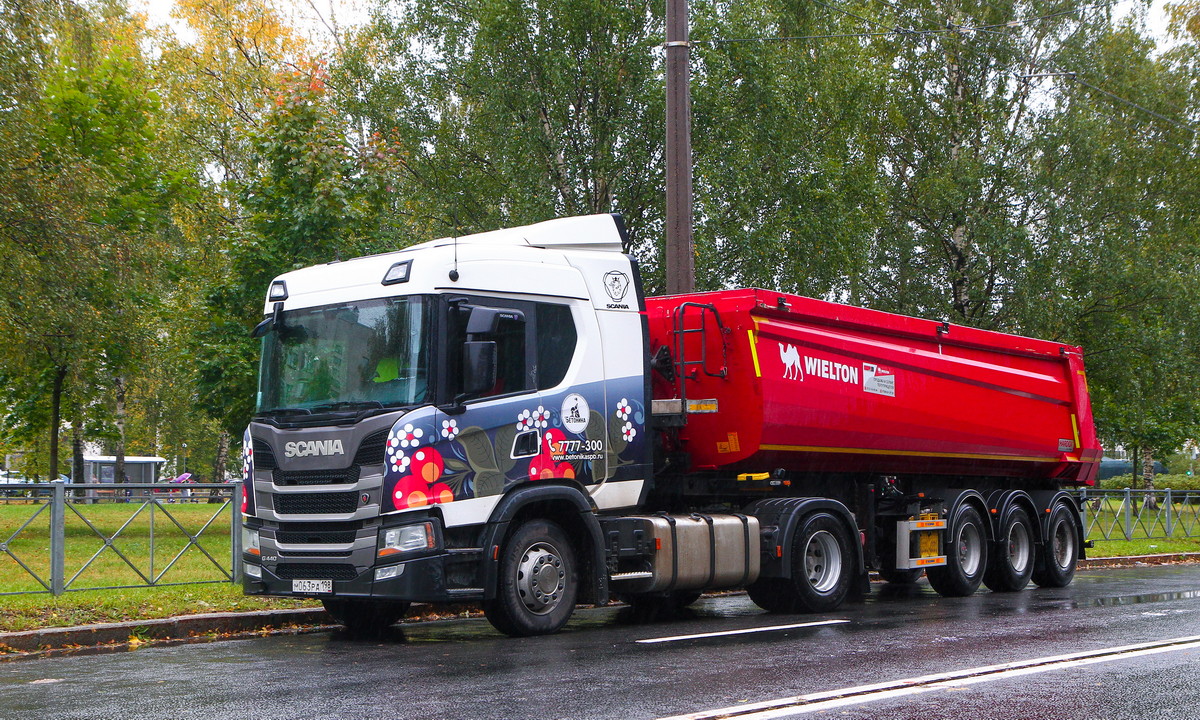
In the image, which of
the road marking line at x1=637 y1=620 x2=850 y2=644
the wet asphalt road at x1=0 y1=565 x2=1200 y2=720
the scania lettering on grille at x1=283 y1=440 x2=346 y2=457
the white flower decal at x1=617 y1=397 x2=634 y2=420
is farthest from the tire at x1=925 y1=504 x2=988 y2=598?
the scania lettering on grille at x1=283 y1=440 x2=346 y2=457

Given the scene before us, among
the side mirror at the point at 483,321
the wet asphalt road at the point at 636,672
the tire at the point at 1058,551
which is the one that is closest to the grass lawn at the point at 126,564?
the wet asphalt road at the point at 636,672

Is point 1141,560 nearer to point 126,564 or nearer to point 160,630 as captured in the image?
point 126,564

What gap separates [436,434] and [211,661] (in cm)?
236

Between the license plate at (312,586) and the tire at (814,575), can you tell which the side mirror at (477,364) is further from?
the tire at (814,575)

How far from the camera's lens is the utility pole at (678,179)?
13906 millimetres

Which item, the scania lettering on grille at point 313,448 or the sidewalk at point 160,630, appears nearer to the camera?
the scania lettering on grille at point 313,448

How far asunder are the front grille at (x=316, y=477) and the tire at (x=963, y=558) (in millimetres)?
7941

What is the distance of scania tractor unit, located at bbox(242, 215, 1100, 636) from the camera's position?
950cm

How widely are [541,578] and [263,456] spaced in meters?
2.55

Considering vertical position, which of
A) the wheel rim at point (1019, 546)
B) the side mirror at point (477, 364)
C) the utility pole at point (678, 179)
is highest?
the utility pole at point (678, 179)

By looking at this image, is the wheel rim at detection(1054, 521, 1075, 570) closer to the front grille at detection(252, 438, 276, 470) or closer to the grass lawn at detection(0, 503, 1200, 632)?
the grass lawn at detection(0, 503, 1200, 632)

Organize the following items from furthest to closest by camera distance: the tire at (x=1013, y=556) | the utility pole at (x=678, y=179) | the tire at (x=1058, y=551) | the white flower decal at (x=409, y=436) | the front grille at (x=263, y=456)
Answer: the tire at (x=1058, y=551) → the tire at (x=1013, y=556) → the utility pole at (x=678, y=179) → the front grille at (x=263, y=456) → the white flower decal at (x=409, y=436)

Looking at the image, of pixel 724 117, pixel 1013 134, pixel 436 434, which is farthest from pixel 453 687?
pixel 1013 134

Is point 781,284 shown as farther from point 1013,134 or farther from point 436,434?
point 436,434
